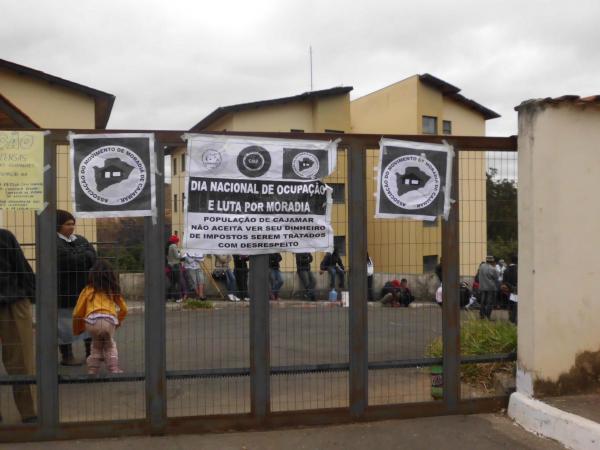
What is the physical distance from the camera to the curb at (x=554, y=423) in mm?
4621

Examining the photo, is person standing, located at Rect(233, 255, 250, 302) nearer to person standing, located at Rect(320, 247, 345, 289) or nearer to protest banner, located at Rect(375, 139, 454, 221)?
person standing, located at Rect(320, 247, 345, 289)

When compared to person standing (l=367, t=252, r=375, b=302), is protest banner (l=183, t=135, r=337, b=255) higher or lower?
higher

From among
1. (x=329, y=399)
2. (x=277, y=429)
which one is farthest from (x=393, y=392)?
(x=277, y=429)

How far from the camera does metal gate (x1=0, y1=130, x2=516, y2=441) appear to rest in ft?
16.0

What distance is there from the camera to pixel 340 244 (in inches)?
212

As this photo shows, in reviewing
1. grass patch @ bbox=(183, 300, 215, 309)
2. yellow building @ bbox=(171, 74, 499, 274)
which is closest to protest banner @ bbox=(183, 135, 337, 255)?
grass patch @ bbox=(183, 300, 215, 309)

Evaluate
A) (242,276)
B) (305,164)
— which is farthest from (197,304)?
(305,164)

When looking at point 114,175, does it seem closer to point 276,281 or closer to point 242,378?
point 276,281

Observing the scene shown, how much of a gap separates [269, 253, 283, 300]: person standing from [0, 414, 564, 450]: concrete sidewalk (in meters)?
1.19

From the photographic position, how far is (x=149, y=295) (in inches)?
196

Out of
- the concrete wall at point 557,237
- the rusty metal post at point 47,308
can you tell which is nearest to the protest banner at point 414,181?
the concrete wall at point 557,237

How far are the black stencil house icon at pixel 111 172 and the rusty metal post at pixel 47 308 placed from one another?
1.17 feet

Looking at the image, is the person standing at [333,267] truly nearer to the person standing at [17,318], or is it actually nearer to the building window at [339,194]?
the building window at [339,194]

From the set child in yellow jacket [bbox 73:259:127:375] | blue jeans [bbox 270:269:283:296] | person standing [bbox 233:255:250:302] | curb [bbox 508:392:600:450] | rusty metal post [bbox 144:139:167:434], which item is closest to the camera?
curb [bbox 508:392:600:450]
